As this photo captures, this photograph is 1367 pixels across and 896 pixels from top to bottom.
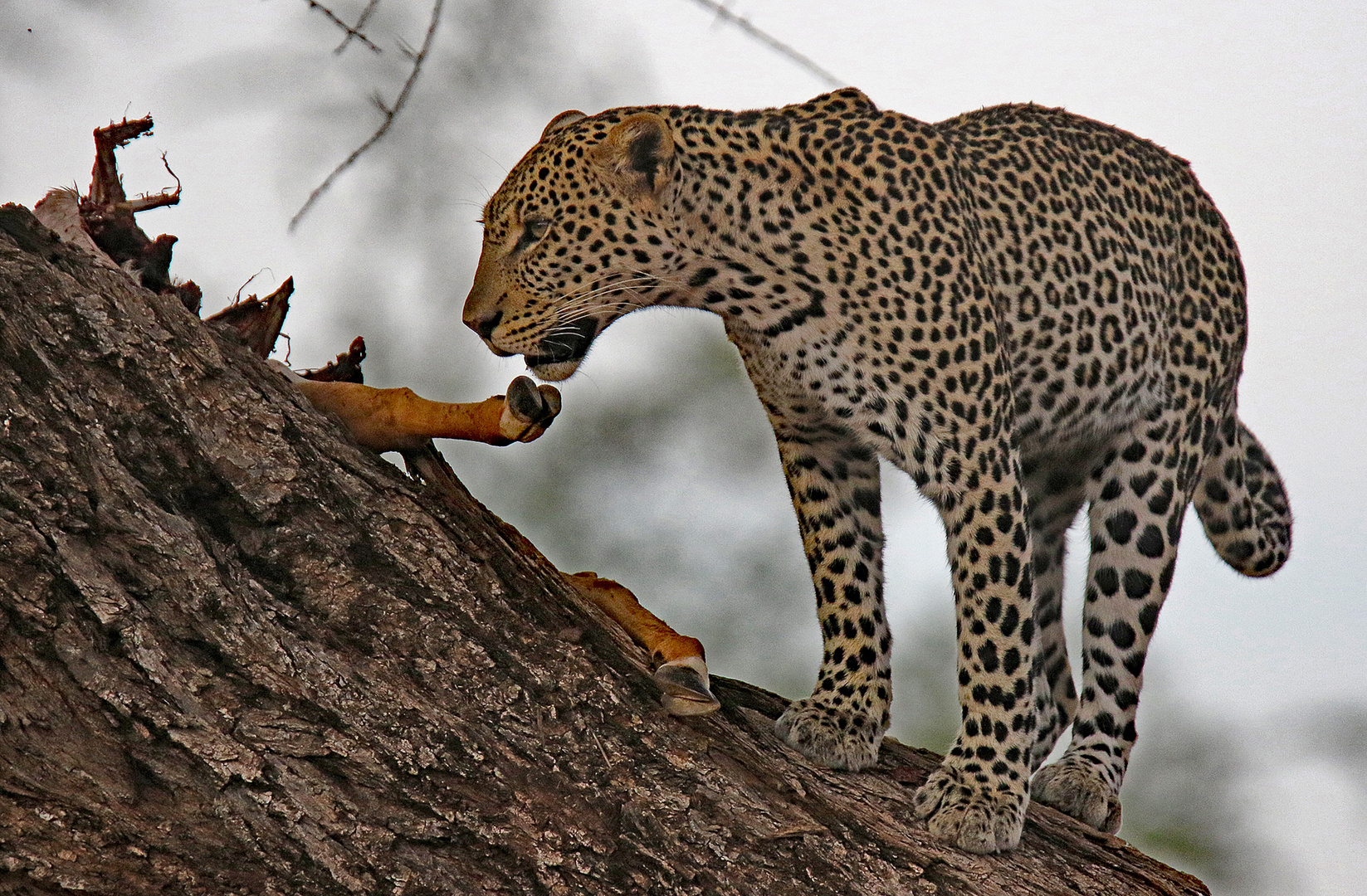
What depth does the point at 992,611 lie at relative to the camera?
14.3ft

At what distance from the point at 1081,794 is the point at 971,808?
107cm

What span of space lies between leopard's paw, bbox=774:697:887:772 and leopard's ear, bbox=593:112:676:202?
1.78 meters

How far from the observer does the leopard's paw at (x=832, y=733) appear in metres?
4.17

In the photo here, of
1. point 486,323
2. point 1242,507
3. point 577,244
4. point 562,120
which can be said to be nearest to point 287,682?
point 486,323

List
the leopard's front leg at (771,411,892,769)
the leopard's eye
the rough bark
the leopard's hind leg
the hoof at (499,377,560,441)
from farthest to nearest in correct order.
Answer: the leopard's hind leg → the leopard's front leg at (771,411,892,769) → the leopard's eye → the hoof at (499,377,560,441) → the rough bark

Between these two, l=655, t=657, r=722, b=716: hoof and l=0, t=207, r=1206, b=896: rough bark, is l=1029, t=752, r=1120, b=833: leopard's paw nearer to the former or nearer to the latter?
l=0, t=207, r=1206, b=896: rough bark

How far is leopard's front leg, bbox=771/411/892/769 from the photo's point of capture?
4797mm

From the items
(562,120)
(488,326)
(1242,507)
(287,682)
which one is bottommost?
(287,682)

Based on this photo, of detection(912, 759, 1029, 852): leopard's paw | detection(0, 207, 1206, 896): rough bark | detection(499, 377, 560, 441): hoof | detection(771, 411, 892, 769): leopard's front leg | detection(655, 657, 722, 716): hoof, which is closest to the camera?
detection(0, 207, 1206, 896): rough bark

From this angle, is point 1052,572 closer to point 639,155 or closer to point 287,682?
point 639,155

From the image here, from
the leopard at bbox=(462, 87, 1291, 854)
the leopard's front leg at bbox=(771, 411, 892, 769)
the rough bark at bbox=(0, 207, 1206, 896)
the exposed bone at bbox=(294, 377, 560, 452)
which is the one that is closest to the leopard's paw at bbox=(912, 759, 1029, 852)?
the leopard at bbox=(462, 87, 1291, 854)

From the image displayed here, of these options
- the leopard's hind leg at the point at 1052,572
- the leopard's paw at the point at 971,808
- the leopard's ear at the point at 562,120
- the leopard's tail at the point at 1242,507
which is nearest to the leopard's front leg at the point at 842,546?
the leopard's paw at the point at 971,808

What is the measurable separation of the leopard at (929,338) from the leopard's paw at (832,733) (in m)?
0.01

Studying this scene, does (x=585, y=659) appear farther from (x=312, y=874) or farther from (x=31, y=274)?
(x=31, y=274)
